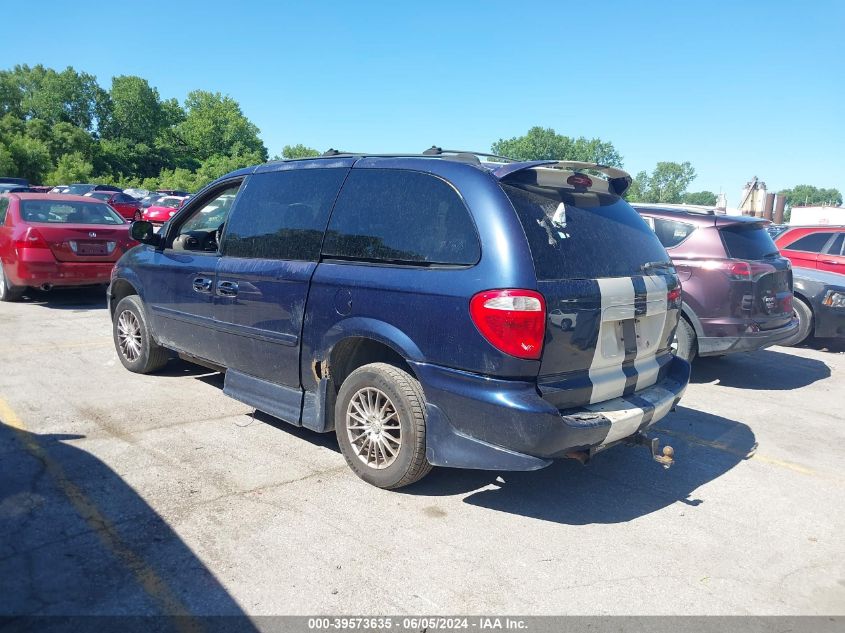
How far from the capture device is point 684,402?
248 inches

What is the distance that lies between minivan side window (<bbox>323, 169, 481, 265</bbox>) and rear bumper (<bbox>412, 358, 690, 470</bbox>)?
0.67 metres

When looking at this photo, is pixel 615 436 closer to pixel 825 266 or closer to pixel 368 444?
pixel 368 444

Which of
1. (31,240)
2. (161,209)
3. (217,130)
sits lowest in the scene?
(31,240)

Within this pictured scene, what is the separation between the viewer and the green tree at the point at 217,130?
313 ft

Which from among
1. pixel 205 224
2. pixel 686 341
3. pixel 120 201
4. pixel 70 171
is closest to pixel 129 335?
pixel 205 224

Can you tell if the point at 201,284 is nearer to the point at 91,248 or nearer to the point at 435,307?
the point at 435,307

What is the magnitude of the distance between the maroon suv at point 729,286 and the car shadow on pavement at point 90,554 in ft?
17.6

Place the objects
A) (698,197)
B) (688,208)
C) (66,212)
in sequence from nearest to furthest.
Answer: (688,208), (66,212), (698,197)

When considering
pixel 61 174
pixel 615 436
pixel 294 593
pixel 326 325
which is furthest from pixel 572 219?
pixel 61 174

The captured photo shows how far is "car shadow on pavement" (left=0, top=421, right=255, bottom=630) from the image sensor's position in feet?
8.97

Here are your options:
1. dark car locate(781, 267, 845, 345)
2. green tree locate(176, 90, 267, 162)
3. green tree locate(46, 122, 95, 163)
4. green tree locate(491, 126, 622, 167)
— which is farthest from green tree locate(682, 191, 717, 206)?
dark car locate(781, 267, 845, 345)

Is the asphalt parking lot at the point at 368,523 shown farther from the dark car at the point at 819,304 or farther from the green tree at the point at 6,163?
the green tree at the point at 6,163

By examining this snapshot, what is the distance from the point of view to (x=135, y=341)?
247 inches

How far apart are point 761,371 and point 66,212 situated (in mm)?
9995
